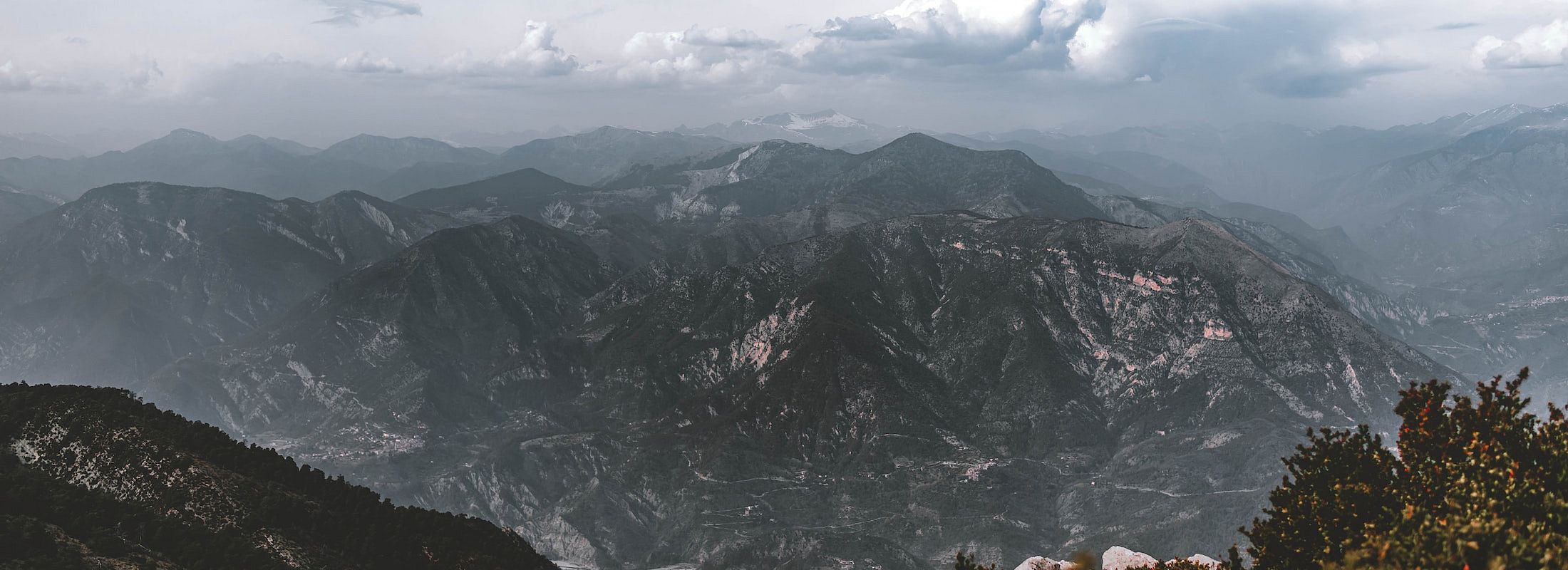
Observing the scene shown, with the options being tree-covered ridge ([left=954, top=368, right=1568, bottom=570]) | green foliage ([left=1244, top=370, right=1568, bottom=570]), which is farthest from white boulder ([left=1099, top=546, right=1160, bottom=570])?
green foliage ([left=1244, top=370, right=1568, bottom=570])

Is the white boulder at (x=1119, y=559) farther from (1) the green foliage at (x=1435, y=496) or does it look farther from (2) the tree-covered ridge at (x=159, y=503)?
(2) the tree-covered ridge at (x=159, y=503)

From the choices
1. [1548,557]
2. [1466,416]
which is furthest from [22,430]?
[1466,416]

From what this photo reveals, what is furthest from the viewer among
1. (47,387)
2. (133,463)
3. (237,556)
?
(47,387)

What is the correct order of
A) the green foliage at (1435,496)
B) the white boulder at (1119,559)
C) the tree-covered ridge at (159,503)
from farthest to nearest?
the white boulder at (1119,559) → the tree-covered ridge at (159,503) → the green foliage at (1435,496)

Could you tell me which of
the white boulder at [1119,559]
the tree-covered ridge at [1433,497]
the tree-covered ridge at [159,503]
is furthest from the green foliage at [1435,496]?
the tree-covered ridge at [159,503]

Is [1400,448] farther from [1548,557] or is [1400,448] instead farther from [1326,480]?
[1548,557]
